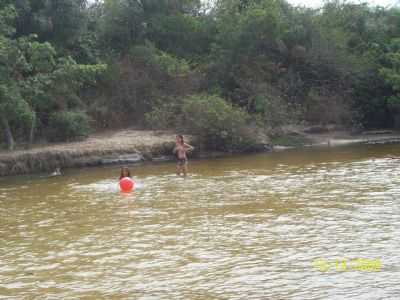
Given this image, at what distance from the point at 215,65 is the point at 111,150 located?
12.7m

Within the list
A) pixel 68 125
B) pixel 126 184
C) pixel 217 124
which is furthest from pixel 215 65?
pixel 126 184

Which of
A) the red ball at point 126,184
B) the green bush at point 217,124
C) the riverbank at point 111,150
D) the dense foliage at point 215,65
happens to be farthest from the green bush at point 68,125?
the red ball at point 126,184

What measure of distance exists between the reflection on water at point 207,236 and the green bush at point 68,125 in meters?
8.91

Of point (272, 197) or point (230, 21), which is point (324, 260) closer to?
point (272, 197)

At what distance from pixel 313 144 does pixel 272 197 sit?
19.8 metres

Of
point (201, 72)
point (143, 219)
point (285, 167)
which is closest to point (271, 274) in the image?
point (143, 219)

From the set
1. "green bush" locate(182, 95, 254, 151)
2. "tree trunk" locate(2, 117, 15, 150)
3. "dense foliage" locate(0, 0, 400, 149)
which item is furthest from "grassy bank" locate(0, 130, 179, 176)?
"dense foliage" locate(0, 0, 400, 149)

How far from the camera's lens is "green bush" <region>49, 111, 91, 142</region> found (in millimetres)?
32062

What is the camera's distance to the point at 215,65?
4078 centimetres

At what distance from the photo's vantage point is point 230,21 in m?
40.7

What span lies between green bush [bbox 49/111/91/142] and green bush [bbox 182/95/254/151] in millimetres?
5353

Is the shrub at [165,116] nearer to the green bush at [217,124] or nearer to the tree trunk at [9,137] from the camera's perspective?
the green bush at [217,124]

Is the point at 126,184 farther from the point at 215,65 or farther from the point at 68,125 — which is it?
the point at 215,65

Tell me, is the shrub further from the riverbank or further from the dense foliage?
the riverbank
